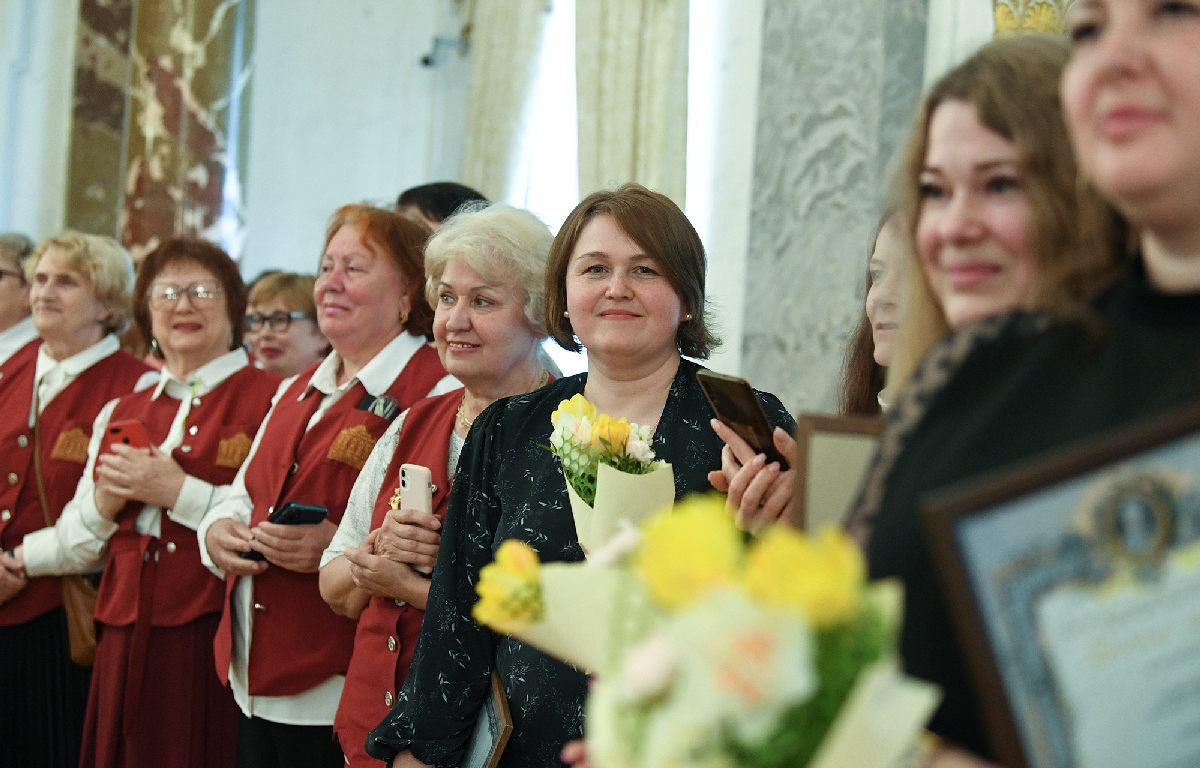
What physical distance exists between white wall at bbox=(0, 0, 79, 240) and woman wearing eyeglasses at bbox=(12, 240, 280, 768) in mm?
4464

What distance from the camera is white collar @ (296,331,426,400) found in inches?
153

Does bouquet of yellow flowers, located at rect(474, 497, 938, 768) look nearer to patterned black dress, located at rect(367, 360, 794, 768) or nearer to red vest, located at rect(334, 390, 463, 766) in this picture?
patterned black dress, located at rect(367, 360, 794, 768)

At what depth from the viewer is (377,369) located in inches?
154

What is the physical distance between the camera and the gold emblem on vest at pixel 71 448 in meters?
4.78

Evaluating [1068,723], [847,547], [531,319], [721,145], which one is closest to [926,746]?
[1068,723]

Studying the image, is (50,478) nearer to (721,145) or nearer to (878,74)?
(721,145)

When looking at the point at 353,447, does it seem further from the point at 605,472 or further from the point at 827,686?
the point at 827,686

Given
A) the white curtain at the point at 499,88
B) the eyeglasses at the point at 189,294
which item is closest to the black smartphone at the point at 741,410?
the eyeglasses at the point at 189,294

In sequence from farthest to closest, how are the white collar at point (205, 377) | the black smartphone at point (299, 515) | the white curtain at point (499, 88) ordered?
the white curtain at point (499, 88) → the white collar at point (205, 377) → the black smartphone at point (299, 515)

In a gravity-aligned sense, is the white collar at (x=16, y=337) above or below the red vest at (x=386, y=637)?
above

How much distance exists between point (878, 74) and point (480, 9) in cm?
475

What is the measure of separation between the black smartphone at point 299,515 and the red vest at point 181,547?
759 millimetres

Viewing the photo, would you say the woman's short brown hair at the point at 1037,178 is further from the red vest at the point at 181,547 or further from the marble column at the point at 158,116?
the marble column at the point at 158,116

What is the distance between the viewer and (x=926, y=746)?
1131mm
